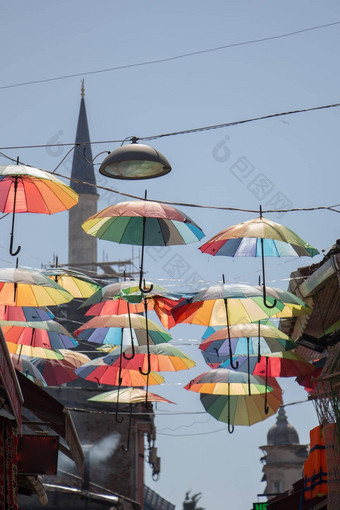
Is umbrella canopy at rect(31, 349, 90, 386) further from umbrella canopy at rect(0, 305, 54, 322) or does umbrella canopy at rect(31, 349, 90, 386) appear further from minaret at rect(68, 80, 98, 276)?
minaret at rect(68, 80, 98, 276)

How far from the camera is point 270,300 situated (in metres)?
13.5

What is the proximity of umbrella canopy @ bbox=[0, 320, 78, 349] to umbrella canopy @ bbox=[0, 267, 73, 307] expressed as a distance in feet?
5.41

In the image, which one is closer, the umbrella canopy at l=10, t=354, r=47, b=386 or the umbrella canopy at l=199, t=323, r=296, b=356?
the umbrella canopy at l=199, t=323, r=296, b=356

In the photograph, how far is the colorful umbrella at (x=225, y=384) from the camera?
53.1ft

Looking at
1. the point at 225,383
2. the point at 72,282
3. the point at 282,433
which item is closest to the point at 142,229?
the point at 72,282

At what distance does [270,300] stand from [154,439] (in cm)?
3495

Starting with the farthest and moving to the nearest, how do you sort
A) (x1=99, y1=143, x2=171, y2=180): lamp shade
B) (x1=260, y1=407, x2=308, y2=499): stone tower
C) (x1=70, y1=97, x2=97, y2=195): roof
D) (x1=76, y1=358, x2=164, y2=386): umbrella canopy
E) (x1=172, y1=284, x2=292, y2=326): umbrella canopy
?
(x1=70, y1=97, x2=97, y2=195): roof
(x1=260, y1=407, x2=308, y2=499): stone tower
(x1=76, y1=358, x2=164, y2=386): umbrella canopy
(x1=172, y1=284, x2=292, y2=326): umbrella canopy
(x1=99, y1=143, x2=171, y2=180): lamp shade

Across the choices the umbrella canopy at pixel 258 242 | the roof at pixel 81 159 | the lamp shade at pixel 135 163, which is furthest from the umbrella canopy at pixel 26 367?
the roof at pixel 81 159

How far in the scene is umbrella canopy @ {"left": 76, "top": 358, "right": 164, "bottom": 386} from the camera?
16.8 metres

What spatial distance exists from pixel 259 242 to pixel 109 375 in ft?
16.2

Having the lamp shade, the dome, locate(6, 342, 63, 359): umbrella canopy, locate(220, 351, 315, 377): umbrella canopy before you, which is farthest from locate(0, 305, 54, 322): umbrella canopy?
the dome

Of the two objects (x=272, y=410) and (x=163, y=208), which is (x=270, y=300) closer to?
(x=163, y=208)

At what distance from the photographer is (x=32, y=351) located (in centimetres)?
1639

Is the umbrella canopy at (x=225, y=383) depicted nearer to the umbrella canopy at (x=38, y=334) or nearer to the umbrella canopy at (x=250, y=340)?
the umbrella canopy at (x=250, y=340)
